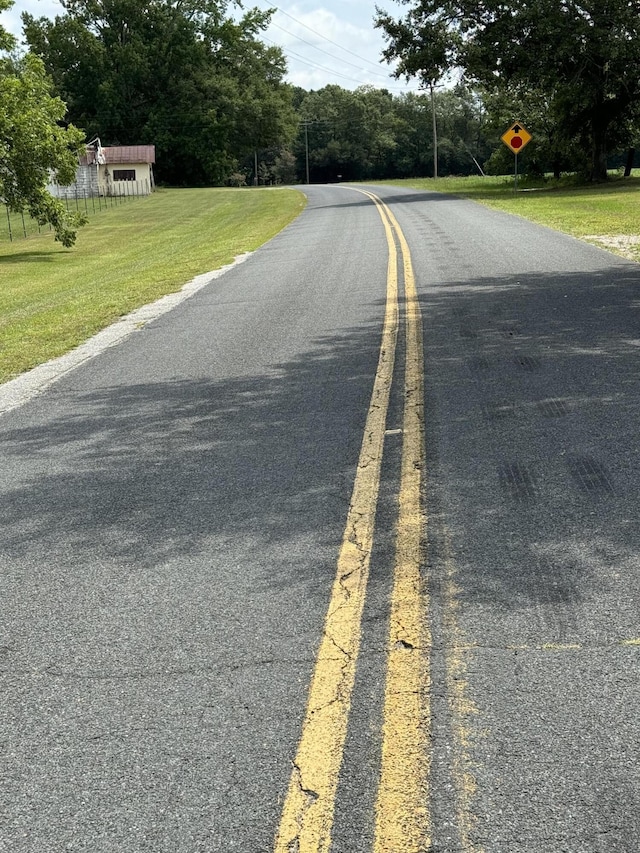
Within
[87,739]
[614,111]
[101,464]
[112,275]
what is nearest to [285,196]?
[614,111]

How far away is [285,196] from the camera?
53562 mm

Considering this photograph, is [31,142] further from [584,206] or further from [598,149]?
[598,149]

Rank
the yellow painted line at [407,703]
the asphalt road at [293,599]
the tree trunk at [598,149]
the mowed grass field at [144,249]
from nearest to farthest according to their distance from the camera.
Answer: the yellow painted line at [407,703], the asphalt road at [293,599], the mowed grass field at [144,249], the tree trunk at [598,149]

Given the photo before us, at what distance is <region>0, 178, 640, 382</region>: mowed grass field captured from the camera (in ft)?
43.5

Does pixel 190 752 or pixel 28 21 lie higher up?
pixel 28 21

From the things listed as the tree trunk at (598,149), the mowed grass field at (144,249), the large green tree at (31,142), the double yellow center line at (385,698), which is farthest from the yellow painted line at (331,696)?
the tree trunk at (598,149)

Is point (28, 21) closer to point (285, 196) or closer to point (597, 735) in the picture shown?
→ point (285, 196)

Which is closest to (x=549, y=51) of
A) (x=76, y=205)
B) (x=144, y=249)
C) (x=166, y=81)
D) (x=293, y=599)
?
(x=144, y=249)

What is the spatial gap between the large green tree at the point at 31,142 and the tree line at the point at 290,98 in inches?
1.7

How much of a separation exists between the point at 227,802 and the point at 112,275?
62.4 feet

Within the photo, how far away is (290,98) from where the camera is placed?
309 ft

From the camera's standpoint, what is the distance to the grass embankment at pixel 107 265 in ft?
41.2

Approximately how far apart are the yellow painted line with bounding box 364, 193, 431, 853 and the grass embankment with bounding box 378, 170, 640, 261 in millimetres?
12722

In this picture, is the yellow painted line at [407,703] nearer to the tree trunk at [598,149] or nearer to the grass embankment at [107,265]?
the grass embankment at [107,265]
